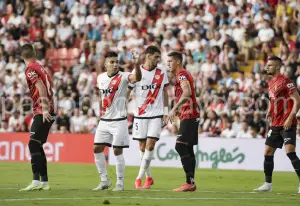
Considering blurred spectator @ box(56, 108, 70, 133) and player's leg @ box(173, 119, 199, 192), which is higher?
blurred spectator @ box(56, 108, 70, 133)

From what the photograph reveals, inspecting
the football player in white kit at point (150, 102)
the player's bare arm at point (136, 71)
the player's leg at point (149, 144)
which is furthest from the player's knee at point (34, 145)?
the football player in white kit at point (150, 102)

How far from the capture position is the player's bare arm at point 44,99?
14586 mm

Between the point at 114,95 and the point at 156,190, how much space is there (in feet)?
6.44

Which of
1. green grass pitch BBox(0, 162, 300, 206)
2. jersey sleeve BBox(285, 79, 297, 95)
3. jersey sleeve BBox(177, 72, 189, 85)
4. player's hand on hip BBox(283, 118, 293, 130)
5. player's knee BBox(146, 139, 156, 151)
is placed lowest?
green grass pitch BBox(0, 162, 300, 206)

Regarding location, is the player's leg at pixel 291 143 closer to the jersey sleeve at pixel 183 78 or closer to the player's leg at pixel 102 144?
the jersey sleeve at pixel 183 78

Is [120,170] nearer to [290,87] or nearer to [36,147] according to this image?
[36,147]

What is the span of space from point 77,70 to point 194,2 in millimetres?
5330

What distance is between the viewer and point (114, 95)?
15.2 metres

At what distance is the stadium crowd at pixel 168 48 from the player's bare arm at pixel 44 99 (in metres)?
11.8

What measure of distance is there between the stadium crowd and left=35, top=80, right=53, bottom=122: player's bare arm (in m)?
11.8

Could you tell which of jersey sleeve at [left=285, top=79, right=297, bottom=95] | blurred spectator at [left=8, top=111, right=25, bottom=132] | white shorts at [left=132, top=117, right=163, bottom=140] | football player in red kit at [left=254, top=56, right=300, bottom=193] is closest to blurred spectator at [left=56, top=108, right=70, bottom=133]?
blurred spectator at [left=8, top=111, right=25, bottom=132]

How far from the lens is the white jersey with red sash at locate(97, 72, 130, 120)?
15.1 m

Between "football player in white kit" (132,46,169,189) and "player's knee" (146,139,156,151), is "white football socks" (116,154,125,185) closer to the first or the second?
"player's knee" (146,139,156,151)

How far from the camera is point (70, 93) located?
3066 cm
